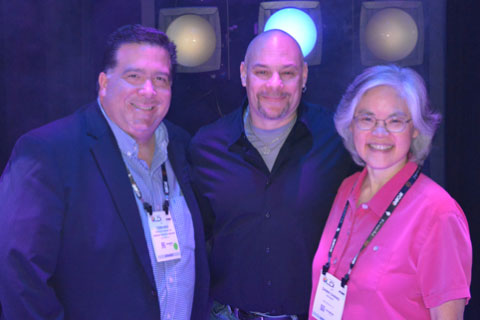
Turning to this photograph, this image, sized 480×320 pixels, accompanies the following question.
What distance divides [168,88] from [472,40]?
6.31 ft

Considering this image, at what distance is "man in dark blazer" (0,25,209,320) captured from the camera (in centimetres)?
152

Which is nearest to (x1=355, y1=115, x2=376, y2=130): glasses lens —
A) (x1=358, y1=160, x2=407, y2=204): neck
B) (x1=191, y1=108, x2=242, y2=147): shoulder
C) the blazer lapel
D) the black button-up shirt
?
(x1=358, y1=160, x2=407, y2=204): neck

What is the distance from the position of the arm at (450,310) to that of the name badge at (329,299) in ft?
0.98

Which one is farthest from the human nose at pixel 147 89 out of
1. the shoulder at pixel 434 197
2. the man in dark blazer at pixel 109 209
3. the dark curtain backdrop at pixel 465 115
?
the dark curtain backdrop at pixel 465 115

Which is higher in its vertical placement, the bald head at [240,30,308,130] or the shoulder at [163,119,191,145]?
the bald head at [240,30,308,130]

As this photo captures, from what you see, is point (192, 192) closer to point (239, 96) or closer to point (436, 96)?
point (239, 96)

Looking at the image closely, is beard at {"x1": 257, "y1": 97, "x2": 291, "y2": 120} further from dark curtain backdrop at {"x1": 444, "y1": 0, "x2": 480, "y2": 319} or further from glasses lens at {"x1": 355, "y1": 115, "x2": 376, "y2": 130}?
dark curtain backdrop at {"x1": 444, "y1": 0, "x2": 480, "y2": 319}

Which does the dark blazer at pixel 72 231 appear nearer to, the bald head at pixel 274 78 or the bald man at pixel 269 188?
the bald man at pixel 269 188

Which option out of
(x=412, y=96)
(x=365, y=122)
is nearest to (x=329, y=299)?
(x=365, y=122)

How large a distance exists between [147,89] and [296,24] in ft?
5.16

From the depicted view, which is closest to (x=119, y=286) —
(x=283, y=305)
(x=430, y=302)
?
(x=283, y=305)

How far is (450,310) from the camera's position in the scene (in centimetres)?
138

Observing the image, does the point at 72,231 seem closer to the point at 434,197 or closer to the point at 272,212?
the point at 272,212

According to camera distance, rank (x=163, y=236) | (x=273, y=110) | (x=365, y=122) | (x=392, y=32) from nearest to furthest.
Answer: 1. (x=365, y=122)
2. (x=163, y=236)
3. (x=273, y=110)
4. (x=392, y=32)
